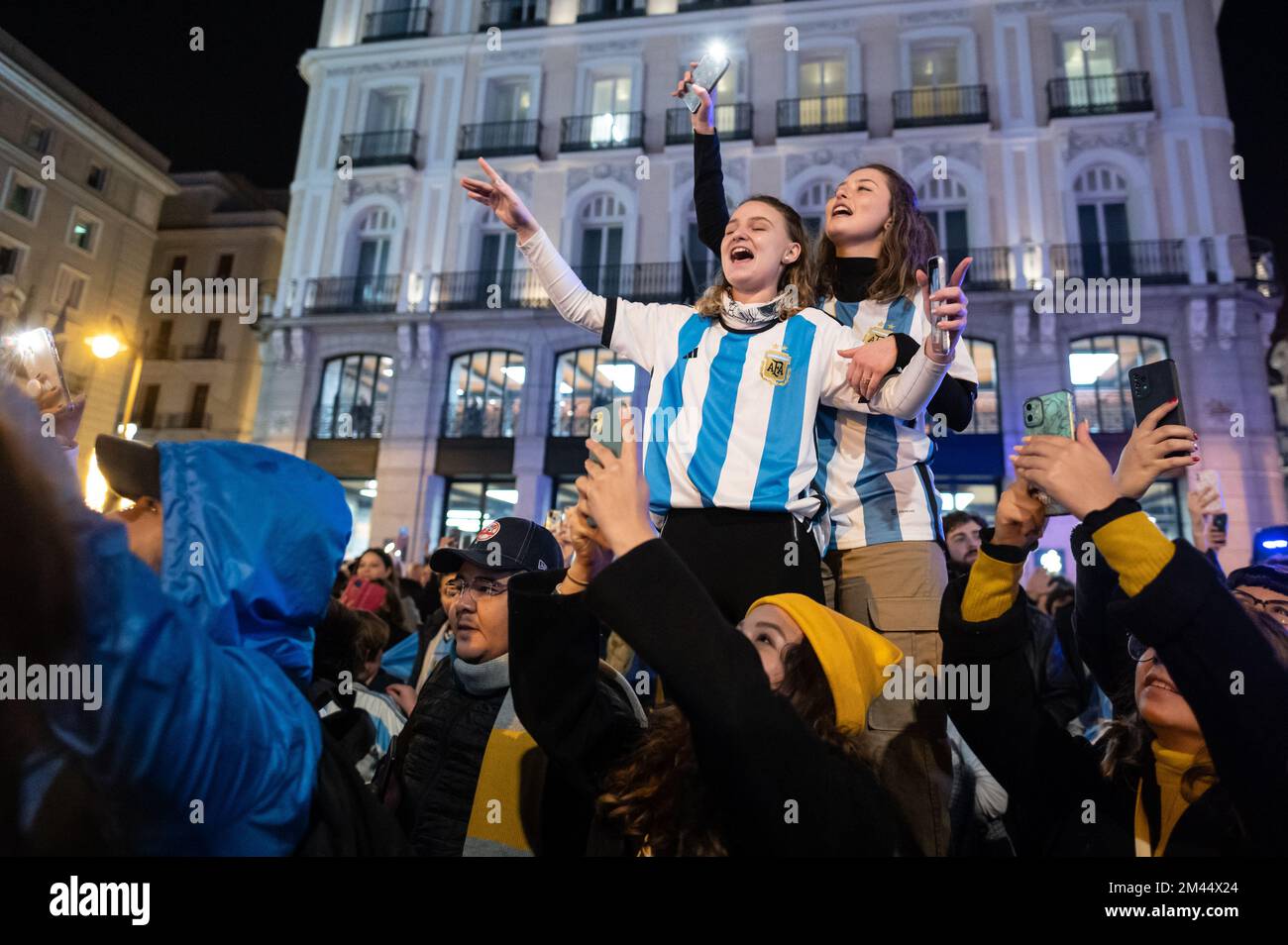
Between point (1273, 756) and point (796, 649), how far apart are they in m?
0.95

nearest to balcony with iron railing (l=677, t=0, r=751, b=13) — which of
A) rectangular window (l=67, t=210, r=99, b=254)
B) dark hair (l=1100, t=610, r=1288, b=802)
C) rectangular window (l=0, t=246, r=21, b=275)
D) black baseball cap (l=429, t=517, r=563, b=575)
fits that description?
rectangular window (l=67, t=210, r=99, b=254)

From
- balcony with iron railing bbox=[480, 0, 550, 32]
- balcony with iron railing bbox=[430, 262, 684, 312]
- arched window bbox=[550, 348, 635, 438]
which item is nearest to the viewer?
arched window bbox=[550, 348, 635, 438]

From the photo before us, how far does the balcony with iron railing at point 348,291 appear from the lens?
18938 mm

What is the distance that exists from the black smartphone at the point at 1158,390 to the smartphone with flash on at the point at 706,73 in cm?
195

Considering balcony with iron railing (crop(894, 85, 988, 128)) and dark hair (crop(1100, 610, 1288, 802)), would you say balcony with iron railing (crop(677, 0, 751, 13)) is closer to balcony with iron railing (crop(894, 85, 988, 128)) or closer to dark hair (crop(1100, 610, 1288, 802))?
balcony with iron railing (crop(894, 85, 988, 128))

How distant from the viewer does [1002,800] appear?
2887 millimetres

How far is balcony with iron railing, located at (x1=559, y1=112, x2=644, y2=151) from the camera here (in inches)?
745

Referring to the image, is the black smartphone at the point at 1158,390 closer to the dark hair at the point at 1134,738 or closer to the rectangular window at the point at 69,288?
the dark hair at the point at 1134,738

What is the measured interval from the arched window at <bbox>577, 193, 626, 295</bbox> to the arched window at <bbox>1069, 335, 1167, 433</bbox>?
10.5 metres

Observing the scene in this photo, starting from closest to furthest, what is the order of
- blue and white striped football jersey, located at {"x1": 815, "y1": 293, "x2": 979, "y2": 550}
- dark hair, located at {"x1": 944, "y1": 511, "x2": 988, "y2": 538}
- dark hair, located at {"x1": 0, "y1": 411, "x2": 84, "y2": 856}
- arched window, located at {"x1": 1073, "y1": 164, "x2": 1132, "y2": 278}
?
dark hair, located at {"x1": 0, "y1": 411, "x2": 84, "y2": 856} < blue and white striped football jersey, located at {"x1": 815, "y1": 293, "x2": 979, "y2": 550} < dark hair, located at {"x1": 944, "y1": 511, "x2": 988, "y2": 538} < arched window, located at {"x1": 1073, "y1": 164, "x2": 1132, "y2": 278}

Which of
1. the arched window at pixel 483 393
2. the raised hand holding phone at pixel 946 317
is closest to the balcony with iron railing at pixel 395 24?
the arched window at pixel 483 393

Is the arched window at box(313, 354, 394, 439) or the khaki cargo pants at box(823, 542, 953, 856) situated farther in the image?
the arched window at box(313, 354, 394, 439)

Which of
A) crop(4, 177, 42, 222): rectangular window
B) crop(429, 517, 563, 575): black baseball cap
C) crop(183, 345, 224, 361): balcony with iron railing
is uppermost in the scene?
crop(183, 345, 224, 361): balcony with iron railing

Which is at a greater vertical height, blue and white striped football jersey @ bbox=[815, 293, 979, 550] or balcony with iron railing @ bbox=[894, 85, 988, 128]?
balcony with iron railing @ bbox=[894, 85, 988, 128]
